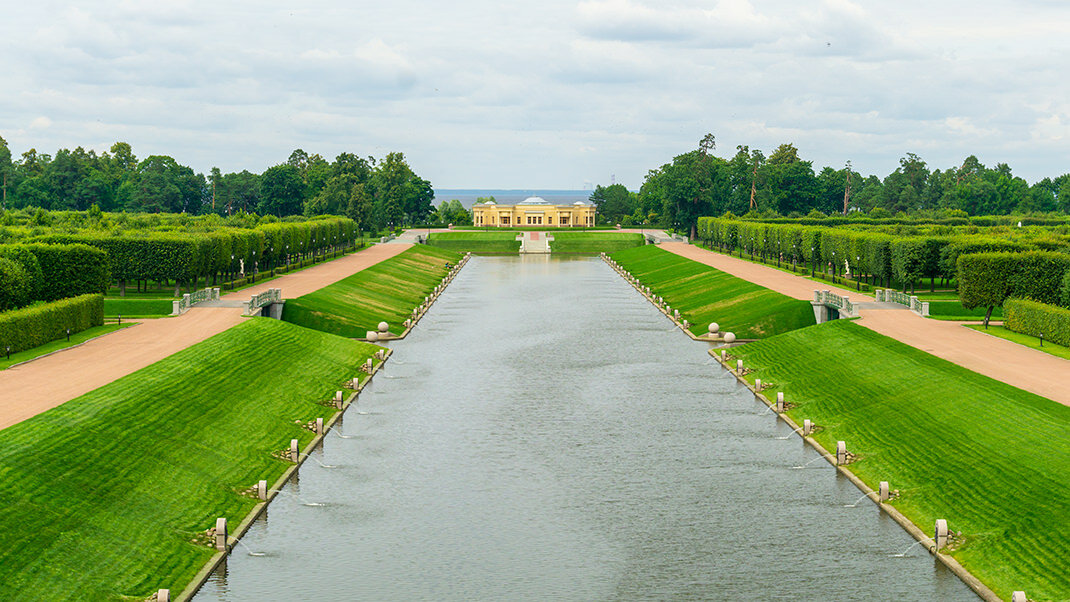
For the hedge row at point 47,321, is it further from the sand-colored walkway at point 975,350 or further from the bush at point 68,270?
the sand-colored walkway at point 975,350

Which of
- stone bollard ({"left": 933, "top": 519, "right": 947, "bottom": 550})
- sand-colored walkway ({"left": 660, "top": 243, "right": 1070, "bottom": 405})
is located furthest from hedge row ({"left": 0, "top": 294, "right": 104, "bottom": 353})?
sand-colored walkway ({"left": 660, "top": 243, "right": 1070, "bottom": 405})

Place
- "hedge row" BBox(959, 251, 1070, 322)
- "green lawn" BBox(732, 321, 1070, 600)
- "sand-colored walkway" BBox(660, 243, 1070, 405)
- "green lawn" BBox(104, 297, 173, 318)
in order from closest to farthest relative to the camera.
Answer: "green lawn" BBox(732, 321, 1070, 600) < "sand-colored walkway" BBox(660, 243, 1070, 405) < "hedge row" BBox(959, 251, 1070, 322) < "green lawn" BBox(104, 297, 173, 318)

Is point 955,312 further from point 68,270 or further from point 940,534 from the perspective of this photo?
point 68,270

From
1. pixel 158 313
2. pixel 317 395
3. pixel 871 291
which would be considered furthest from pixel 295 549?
pixel 871 291

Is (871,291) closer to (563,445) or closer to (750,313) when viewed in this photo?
(750,313)

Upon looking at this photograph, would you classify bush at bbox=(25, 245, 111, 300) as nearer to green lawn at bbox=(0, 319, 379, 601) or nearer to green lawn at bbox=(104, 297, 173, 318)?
green lawn at bbox=(104, 297, 173, 318)

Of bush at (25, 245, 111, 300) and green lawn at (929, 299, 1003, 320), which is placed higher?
bush at (25, 245, 111, 300)

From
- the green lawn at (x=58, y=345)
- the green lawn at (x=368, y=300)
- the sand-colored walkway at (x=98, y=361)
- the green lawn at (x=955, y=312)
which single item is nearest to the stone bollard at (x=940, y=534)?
the sand-colored walkway at (x=98, y=361)
